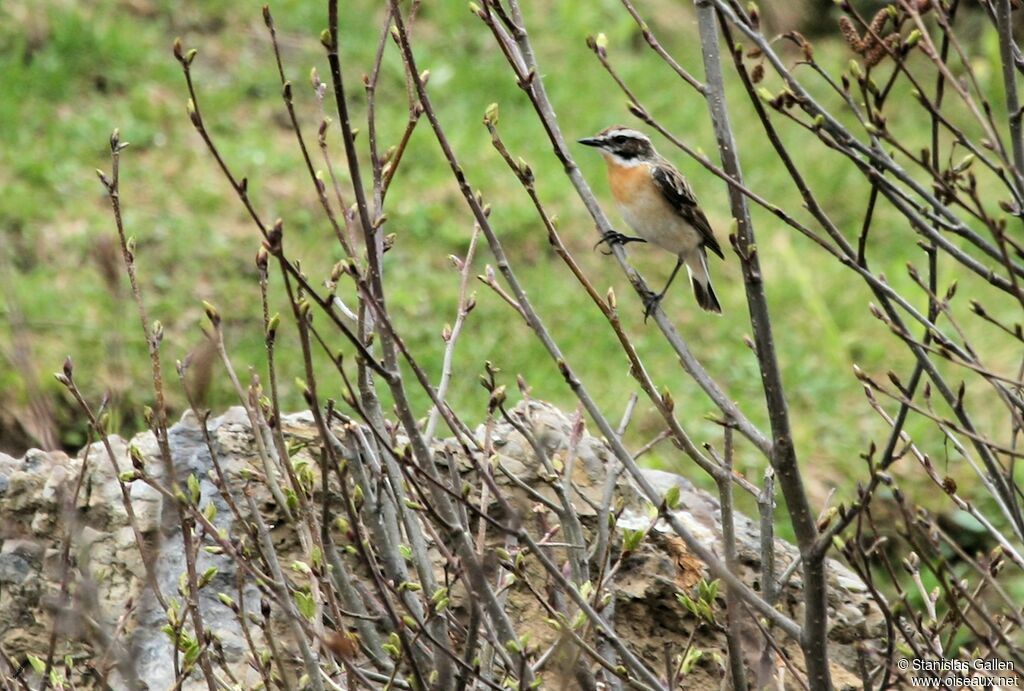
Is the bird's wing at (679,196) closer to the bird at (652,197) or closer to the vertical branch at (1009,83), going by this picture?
the bird at (652,197)

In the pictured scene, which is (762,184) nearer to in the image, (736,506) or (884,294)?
(736,506)

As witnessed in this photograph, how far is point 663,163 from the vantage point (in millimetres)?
4887

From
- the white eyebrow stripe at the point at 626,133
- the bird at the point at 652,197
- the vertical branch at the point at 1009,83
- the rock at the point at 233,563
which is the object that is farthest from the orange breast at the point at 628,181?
the vertical branch at the point at 1009,83

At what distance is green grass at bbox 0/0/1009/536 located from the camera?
636cm

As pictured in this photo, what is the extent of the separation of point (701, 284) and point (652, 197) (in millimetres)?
445

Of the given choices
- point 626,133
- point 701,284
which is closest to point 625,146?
point 626,133

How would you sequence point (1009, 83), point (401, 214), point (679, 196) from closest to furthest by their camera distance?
point (1009, 83) → point (679, 196) → point (401, 214)

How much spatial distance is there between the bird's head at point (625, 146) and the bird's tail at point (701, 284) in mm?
459

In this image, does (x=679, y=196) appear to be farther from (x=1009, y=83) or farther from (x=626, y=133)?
(x=1009, y=83)

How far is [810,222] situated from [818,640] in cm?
574

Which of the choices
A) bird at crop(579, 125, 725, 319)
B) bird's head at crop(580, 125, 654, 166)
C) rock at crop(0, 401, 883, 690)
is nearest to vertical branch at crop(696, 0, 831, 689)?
rock at crop(0, 401, 883, 690)

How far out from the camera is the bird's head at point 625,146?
16.1 feet

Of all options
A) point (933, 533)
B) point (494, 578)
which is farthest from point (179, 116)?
point (933, 533)

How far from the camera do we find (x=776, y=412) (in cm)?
257
